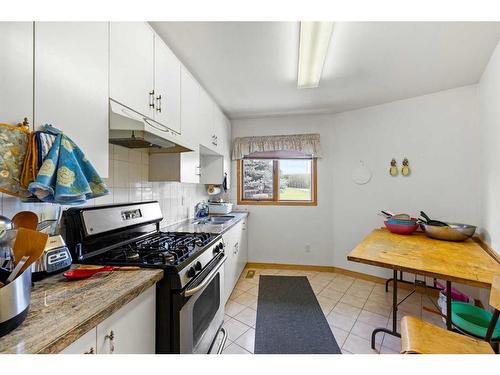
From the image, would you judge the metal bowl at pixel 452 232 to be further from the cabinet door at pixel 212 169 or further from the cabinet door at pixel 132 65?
the cabinet door at pixel 132 65

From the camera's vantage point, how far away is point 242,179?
3.56m

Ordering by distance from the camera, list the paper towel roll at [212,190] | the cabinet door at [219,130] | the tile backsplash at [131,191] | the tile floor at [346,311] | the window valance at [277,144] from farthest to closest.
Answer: the window valance at [277,144]
the paper towel roll at [212,190]
the cabinet door at [219,130]
the tile floor at [346,311]
the tile backsplash at [131,191]

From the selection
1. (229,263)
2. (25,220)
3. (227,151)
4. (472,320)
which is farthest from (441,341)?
(227,151)

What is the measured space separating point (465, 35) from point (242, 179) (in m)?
2.78

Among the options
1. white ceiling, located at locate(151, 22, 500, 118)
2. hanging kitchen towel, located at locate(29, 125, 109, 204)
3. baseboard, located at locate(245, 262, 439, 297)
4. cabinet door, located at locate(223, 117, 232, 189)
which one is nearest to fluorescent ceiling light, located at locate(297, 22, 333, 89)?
white ceiling, located at locate(151, 22, 500, 118)

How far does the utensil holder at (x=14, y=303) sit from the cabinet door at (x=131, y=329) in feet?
0.70

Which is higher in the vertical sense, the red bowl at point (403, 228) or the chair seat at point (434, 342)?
the red bowl at point (403, 228)

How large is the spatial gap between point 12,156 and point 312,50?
1837 millimetres

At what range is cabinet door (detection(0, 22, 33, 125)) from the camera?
2.29ft

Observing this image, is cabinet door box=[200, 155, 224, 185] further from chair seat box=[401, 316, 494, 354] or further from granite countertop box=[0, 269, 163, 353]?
chair seat box=[401, 316, 494, 354]

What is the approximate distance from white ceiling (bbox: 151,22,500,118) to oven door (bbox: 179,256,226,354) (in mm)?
1656

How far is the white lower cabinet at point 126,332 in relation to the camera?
69cm

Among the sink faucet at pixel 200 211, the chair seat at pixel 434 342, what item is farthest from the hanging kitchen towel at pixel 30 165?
the sink faucet at pixel 200 211

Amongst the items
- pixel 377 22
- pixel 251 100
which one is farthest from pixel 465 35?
pixel 251 100
